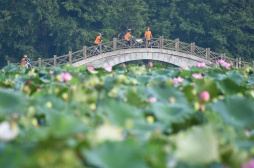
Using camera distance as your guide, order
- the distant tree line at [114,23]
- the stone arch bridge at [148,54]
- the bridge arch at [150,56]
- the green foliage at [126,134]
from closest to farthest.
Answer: the green foliage at [126,134] → the stone arch bridge at [148,54] → the bridge arch at [150,56] → the distant tree line at [114,23]

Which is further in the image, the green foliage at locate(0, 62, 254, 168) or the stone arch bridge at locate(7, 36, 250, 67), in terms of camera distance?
the stone arch bridge at locate(7, 36, 250, 67)

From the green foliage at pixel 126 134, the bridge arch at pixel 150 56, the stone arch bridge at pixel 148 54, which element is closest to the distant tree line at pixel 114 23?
the stone arch bridge at pixel 148 54

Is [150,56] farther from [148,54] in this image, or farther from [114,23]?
[114,23]

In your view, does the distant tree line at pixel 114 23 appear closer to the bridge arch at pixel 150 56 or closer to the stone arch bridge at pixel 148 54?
Answer: the stone arch bridge at pixel 148 54

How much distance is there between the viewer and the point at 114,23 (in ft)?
108

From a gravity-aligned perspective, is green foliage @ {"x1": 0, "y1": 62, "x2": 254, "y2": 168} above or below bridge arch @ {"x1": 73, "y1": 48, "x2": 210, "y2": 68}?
above

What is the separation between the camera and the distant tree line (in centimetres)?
2972

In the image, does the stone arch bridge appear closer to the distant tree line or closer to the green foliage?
the distant tree line

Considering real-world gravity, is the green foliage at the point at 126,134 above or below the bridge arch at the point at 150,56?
above

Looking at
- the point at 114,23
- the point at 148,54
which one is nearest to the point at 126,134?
the point at 148,54

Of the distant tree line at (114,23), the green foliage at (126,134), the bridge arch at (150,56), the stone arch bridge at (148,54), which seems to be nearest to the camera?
the green foliage at (126,134)

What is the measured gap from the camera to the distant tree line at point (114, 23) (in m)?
29.7

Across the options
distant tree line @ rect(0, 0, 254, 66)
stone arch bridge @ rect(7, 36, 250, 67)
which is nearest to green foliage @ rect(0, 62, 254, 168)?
stone arch bridge @ rect(7, 36, 250, 67)

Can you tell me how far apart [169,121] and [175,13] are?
33705mm
